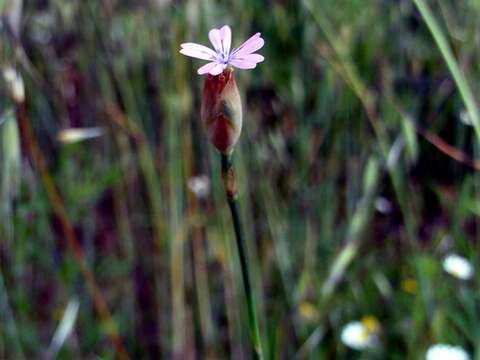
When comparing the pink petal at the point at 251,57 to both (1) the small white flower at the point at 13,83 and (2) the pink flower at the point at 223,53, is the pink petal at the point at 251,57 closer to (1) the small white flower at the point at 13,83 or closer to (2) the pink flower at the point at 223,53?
(2) the pink flower at the point at 223,53

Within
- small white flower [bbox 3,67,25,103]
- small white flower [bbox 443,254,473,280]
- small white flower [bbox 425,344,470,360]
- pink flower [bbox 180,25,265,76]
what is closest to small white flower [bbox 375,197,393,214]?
small white flower [bbox 443,254,473,280]

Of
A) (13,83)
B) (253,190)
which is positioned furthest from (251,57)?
(253,190)

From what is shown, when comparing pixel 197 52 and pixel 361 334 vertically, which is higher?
pixel 197 52

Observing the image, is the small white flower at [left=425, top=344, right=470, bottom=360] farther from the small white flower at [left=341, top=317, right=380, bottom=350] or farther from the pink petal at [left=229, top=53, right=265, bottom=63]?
the pink petal at [left=229, top=53, right=265, bottom=63]

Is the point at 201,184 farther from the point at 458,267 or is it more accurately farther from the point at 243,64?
the point at 243,64

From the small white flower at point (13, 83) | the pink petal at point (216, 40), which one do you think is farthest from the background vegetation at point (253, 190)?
the pink petal at point (216, 40)
